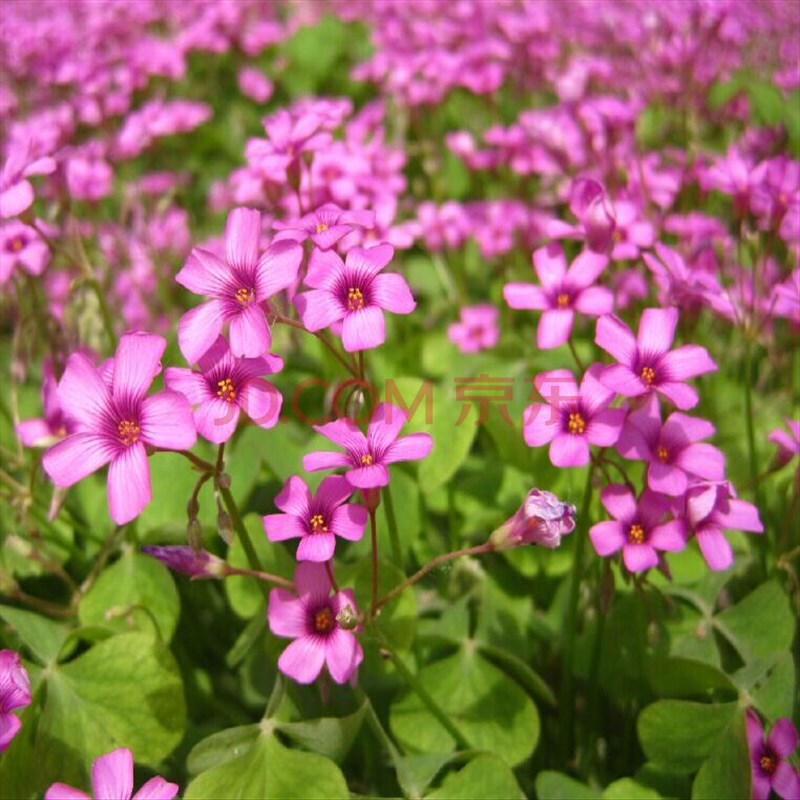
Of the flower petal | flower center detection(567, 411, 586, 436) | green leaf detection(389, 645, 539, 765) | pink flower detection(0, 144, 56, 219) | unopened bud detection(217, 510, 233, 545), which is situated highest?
pink flower detection(0, 144, 56, 219)

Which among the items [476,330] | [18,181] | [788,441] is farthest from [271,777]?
[476,330]

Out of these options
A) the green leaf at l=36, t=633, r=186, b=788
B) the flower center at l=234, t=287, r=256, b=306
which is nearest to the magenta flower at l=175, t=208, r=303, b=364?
the flower center at l=234, t=287, r=256, b=306

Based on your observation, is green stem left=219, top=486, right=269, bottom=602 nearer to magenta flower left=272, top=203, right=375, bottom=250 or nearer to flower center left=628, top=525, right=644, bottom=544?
magenta flower left=272, top=203, right=375, bottom=250

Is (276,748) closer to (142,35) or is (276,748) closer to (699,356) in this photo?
(699,356)

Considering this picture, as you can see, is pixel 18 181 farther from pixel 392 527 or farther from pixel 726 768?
pixel 726 768

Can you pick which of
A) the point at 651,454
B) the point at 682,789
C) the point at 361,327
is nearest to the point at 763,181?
the point at 651,454

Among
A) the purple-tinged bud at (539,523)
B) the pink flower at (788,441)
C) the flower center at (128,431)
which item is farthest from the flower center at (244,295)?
the pink flower at (788,441)

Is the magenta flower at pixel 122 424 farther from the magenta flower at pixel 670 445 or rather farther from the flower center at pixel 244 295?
the magenta flower at pixel 670 445
